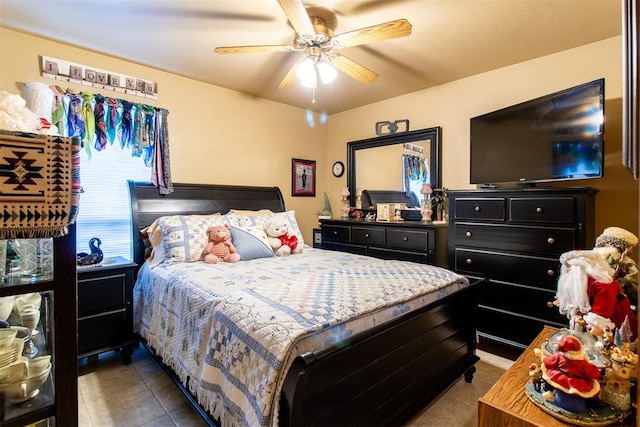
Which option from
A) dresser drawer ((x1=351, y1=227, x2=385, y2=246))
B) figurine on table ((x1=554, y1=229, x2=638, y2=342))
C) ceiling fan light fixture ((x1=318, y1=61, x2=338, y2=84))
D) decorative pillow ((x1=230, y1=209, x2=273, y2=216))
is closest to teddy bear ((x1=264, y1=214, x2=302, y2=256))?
decorative pillow ((x1=230, y1=209, x2=273, y2=216))

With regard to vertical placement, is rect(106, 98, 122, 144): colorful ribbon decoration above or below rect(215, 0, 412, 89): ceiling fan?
below

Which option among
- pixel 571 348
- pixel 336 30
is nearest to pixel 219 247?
pixel 336 30

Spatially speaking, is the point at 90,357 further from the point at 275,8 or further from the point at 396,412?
the point at 275,8

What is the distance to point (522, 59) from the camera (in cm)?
286

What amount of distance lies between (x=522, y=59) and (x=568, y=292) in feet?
7.97

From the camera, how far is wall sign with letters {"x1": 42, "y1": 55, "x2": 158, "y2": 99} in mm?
2574

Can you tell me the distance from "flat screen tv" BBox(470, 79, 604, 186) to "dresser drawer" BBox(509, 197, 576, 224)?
0.69 feet

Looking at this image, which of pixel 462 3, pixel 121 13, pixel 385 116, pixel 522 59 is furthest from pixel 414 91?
pixel 121 13

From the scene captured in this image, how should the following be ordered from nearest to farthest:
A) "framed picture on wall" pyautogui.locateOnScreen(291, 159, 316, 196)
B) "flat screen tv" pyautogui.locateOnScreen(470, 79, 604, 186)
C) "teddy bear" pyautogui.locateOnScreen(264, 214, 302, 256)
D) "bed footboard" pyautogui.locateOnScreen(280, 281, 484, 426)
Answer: "bed footboard" pyautogui.locateOnScreen(280, 281, 484, 426)
"flat screen tv" pyautogui.locateOnScreen(470, 79, 604, 186)
"teddy bear" pyautogui.locateOnScreen(264, 214, 302, 256)
"framed picture on wall" pyautogui.locateOnScreen(291, 159, 316, 196)

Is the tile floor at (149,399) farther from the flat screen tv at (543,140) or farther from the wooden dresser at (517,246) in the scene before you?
the flat screen tv at (543,140)

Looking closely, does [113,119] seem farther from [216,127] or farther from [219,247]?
[219,247]

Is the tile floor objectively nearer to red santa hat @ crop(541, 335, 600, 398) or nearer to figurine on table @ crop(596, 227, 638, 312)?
red santa hat @ crop(541, 335, 600, 398)

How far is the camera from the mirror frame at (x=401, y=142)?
11.6 ft

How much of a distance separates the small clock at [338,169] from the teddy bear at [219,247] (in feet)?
7.16
